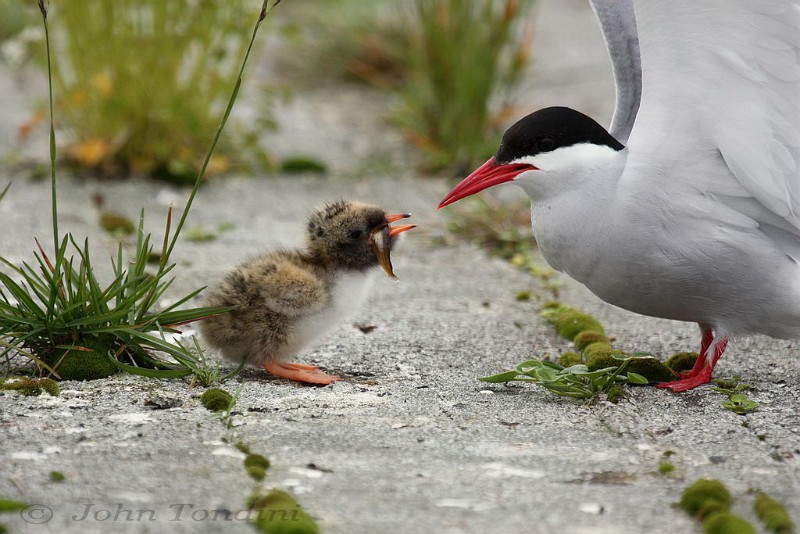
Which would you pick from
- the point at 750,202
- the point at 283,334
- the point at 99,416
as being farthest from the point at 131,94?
the point at 750,202

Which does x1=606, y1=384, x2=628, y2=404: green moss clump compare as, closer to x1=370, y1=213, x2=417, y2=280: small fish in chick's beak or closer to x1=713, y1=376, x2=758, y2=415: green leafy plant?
x1=713, y1=376, x2=758, y2=415: green leafy plant

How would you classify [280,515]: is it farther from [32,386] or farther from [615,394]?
[615,394]

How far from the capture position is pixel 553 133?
10.5 ft

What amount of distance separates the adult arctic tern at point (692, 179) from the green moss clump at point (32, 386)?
1.48 metres

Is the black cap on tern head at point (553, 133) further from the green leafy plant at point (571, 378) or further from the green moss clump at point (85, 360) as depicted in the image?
the green moss clump at point (85, 360)

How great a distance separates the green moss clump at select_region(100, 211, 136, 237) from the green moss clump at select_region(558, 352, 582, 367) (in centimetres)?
245

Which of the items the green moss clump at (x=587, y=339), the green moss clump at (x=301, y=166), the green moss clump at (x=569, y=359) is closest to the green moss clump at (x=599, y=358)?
the green moss clump at (x=569, y=359)

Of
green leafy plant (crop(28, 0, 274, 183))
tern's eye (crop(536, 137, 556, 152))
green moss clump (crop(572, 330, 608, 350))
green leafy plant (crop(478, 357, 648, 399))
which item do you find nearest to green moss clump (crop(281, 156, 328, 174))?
green leafy plant (crop(28, 0, 274, 183))

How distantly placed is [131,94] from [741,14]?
12.3 ft

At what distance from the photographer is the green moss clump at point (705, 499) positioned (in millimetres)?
2217

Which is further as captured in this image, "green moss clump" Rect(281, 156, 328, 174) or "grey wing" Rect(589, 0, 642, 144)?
"green moss clump" Rect(281, 156, 328, 174)

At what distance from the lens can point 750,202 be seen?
123 inches

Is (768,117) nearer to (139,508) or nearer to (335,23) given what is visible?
(139,508)

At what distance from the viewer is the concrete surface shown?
2236mm
